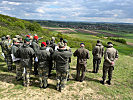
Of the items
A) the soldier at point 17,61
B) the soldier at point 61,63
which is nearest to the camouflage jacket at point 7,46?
the soldier at point 17,61

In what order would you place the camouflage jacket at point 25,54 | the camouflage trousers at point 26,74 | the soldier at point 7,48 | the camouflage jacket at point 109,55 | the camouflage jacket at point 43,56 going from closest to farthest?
the camouflage jacket at point 43,56
the camouflage jacket at point 25,54
the camouflage trousers at point 26,74
the camouflage jacket at point 109,55
the soldier at point 7,48

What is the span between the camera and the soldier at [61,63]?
6.11 m

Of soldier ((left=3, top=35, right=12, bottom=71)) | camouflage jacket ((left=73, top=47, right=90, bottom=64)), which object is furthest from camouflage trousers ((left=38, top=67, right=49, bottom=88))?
soldier ((left=3, top=35, right=12, bottom=71))

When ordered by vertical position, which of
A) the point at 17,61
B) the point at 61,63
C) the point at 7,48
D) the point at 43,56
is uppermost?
the point at 7,48

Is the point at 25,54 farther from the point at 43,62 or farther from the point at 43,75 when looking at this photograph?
the point at 43,75

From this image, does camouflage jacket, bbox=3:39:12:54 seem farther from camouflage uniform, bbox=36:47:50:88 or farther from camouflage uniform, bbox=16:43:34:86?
camouflage uniform, bbox=36:47:50:88

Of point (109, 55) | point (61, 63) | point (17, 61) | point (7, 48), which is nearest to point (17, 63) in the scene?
point (17, 61)

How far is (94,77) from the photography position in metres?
8.70

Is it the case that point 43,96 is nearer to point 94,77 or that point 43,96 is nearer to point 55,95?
point 55,95

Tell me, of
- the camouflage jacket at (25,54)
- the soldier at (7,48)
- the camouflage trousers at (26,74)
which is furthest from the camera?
the soldier at (7,48)

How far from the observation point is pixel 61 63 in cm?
627

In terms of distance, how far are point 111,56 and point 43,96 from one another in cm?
484

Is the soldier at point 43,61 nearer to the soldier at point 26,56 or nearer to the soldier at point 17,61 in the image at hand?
the soldier at point 26,56

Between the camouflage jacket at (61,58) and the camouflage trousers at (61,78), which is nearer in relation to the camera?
the camouflage jacket at (61,58)
